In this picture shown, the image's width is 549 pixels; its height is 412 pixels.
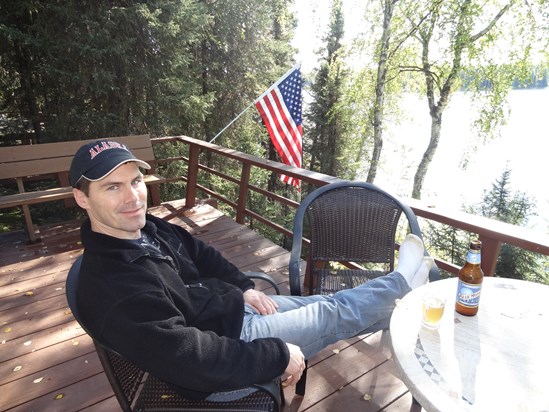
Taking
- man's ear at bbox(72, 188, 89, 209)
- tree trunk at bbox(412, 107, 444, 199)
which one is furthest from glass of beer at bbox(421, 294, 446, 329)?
tree trunk at bbox(412, 107, 444, 199)

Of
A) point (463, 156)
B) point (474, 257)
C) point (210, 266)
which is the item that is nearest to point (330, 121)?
point (463, 156)

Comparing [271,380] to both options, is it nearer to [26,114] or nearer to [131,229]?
[131,229]

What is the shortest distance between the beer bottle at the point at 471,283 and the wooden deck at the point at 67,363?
839 millimetres

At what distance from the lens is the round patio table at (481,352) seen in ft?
2.96

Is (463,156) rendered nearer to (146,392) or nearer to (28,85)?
(28,85)

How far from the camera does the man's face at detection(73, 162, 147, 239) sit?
1271mm

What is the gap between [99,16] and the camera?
20.9 feet

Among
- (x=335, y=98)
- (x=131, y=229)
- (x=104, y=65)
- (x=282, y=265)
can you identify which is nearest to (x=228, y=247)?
(x=282, y=265)

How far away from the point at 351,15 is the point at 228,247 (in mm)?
8583

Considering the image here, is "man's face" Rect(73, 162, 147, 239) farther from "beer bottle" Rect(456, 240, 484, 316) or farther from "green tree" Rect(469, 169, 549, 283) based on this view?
"green tree" Rect(469, 169, 549, 283)

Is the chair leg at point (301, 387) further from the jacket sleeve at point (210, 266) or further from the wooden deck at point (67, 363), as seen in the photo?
the jacket sleeve at point (210, 266)

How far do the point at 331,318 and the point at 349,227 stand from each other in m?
0.72

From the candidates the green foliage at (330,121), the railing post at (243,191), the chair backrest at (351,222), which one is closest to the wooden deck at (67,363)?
the chair backrest at (351,222)

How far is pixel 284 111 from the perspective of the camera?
14.1ft
